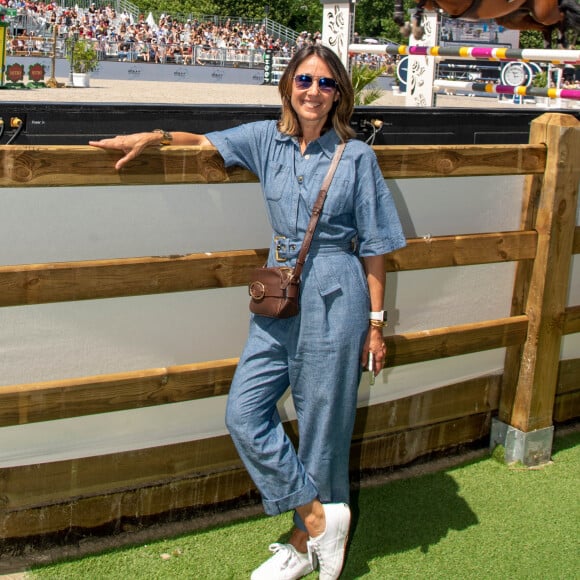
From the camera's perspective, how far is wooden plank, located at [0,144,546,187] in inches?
107

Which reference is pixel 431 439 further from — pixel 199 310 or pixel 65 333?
pixel 65 333

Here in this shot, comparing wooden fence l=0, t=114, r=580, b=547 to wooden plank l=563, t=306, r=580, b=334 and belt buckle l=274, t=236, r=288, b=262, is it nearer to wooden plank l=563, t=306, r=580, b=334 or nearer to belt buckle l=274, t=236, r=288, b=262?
wooden plank l=563, t=306, r=580, b=334

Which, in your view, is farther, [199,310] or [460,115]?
[460,115]

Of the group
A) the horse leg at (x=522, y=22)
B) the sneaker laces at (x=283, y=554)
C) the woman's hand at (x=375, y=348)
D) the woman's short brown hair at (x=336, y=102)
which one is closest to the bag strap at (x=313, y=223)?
the woman's short brown hair at (x=336, y=102)

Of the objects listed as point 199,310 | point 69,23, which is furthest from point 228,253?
point 69,23

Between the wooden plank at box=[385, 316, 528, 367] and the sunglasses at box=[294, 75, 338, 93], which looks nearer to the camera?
the sunglasses at box=[294, 75, 338, 93]

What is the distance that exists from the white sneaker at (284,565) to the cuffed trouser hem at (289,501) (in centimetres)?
20

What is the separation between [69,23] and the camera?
32875 millimetres

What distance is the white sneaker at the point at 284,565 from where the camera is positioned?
9.73 feet

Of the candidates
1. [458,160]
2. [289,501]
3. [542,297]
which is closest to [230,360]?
[289,501]

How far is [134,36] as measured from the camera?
33656 mm

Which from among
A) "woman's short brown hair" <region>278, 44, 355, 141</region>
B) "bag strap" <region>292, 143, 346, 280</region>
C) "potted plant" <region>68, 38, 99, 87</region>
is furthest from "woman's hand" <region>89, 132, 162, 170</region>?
"potted plant" <region>68, 38, 99, 87</region>

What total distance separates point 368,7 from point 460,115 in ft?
236

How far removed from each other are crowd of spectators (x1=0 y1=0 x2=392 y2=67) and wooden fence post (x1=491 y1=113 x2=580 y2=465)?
2690 cm
